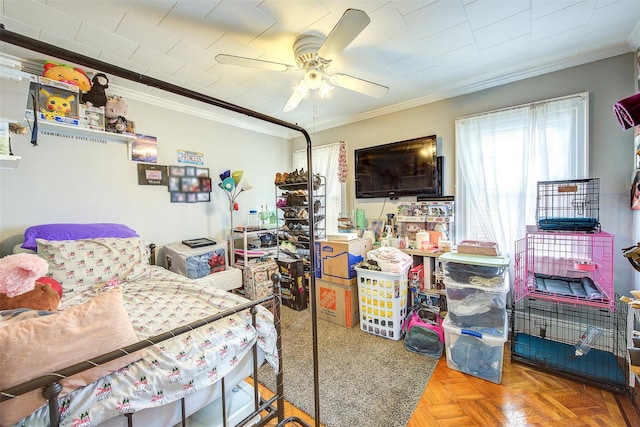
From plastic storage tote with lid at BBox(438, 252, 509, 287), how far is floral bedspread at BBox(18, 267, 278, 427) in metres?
1.47

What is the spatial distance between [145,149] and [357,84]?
230 centimetres

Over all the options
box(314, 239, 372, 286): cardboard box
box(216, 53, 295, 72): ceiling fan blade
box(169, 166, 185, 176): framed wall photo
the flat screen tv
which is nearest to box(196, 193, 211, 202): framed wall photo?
box(169, 166, 185, 176): framed wall photo

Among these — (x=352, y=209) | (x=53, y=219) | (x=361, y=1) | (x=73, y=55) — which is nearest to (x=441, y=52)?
(x=361, y=1)

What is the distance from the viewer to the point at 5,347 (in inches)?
26.4

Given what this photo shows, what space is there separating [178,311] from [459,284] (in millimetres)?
1951

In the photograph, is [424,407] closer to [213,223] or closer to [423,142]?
[423,142]

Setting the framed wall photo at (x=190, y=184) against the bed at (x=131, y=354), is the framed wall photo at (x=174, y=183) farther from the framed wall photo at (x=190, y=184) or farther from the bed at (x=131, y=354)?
the bed at (x=131, y=354)

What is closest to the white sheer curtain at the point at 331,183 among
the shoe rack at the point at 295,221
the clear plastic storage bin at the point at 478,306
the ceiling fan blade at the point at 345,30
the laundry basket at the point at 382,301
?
the shoe rack at the point at 295,221

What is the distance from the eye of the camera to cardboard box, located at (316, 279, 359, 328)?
98.7 inches

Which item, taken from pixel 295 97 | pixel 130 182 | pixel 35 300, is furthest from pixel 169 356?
pixel 130 182

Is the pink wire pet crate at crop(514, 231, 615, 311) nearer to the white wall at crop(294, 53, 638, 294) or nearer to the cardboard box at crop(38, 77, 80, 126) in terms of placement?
the white wall at crop(294, 53, 638, 294)

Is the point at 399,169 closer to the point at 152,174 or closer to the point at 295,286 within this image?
the point at 295,286

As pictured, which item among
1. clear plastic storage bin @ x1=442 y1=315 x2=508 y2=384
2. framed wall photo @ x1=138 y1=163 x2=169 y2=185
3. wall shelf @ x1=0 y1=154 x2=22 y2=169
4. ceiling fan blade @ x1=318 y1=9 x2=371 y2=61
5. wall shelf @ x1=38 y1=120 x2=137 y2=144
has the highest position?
ceiling fan blade @ x1=318 y1=9 x2=371 y2=61

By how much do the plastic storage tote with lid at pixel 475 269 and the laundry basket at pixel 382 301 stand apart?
16.2 inches
